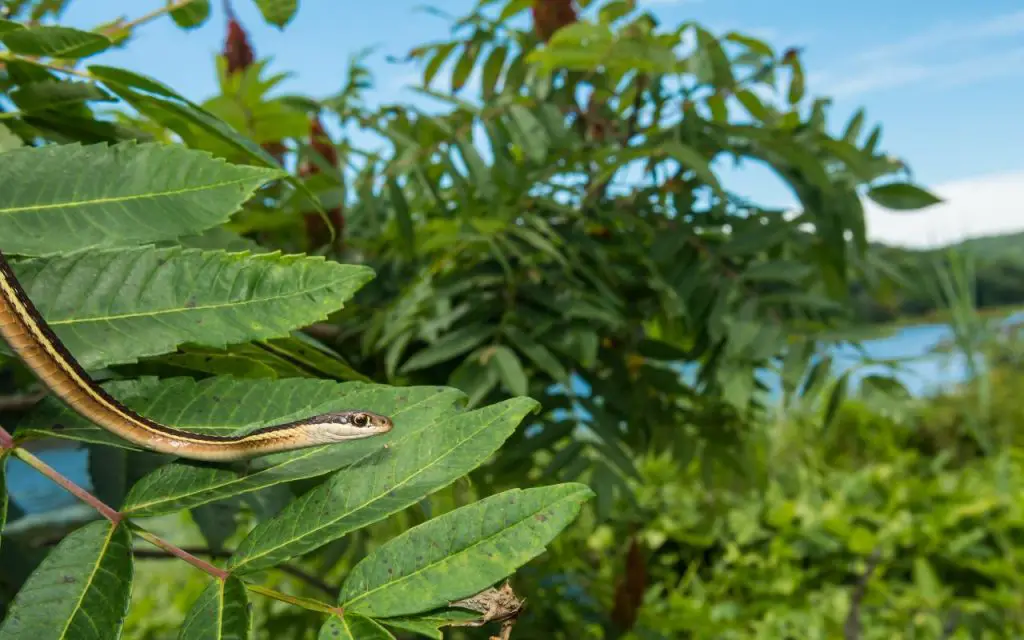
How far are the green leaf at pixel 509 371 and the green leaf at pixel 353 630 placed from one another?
0.61 metres

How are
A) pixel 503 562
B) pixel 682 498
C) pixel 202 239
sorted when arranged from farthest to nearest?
pixel 682 498
pixel 202 239
pixel 503 562

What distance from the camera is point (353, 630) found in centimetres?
47

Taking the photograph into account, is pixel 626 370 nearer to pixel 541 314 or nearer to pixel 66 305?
pixel 541 314

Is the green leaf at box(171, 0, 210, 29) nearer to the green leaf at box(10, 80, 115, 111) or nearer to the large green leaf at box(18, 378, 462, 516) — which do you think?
the green leaf at box(10, 80, 115, 111)

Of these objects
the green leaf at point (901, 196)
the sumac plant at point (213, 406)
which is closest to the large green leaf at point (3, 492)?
the sumac plant at point (213, 406)

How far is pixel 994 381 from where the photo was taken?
6.07 meters

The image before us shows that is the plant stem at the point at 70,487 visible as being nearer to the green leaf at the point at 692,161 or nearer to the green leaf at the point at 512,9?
the green leaf at the point at 692,161

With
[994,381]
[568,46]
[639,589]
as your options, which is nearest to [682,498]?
[639,589]

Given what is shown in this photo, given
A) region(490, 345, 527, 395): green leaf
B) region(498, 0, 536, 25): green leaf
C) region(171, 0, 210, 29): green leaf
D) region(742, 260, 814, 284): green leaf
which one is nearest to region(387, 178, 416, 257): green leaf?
region(490, 345, 527, 395): green leaf

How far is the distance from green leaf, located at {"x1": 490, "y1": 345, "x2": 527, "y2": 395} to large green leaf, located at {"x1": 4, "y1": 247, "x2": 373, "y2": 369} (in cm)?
54

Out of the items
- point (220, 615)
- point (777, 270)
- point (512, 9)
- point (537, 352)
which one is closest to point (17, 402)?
point (220, 615)

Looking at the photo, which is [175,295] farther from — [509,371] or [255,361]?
[509,371]

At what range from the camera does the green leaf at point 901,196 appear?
4.63 ft

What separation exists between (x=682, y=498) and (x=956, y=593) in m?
1.09
